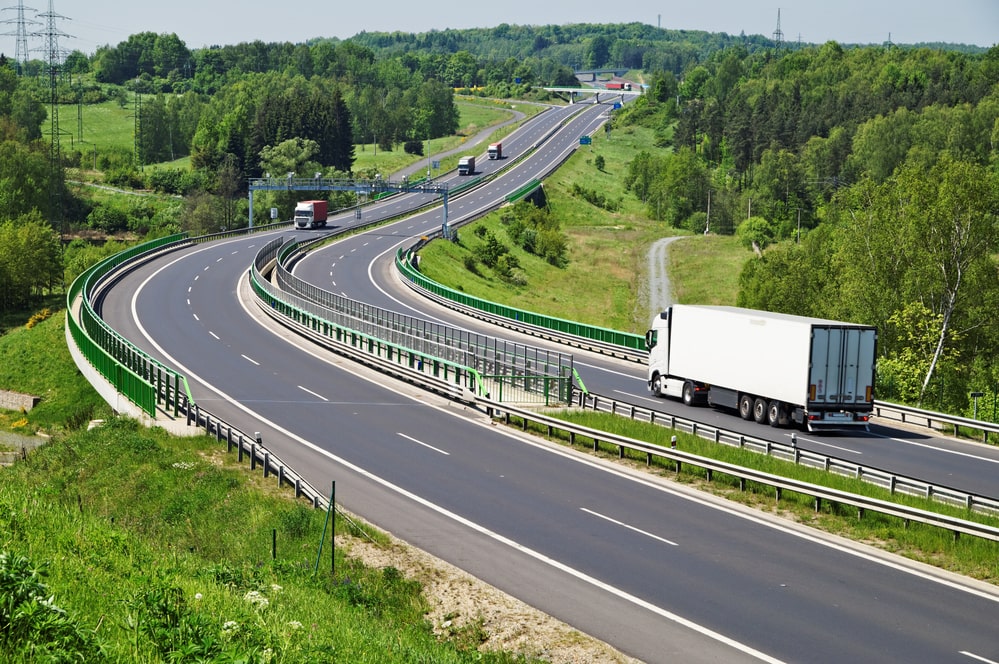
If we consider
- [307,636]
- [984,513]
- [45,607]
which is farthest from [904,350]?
[45,607]

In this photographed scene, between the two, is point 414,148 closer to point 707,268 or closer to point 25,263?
point 707,268

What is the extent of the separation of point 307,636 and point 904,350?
151 ft

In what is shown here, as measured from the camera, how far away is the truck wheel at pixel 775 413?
38125mm

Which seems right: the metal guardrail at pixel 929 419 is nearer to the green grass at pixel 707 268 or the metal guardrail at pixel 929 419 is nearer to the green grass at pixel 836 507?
the green grass at pixel 836 507

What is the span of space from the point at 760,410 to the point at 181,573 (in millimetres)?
24815

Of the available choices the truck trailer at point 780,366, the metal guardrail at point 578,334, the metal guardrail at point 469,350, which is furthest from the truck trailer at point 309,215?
the truck trailer at point 780,366

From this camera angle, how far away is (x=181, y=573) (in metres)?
18.7

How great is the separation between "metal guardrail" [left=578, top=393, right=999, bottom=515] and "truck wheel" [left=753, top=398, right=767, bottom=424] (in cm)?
366

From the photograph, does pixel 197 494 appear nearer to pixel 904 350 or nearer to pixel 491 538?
pixel 491 538

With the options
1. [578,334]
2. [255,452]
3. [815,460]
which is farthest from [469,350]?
[815,460]

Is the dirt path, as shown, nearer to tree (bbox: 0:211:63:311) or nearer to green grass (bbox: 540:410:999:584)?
tree (bbox: 0:211:63:311)

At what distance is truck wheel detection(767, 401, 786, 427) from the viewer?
38.1m

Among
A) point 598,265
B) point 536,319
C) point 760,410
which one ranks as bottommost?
point 598,265

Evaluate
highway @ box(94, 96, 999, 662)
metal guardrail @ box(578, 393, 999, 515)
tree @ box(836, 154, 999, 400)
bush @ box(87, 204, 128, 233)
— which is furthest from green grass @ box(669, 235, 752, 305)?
bush @ box(87, 204, 128, 233)
